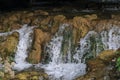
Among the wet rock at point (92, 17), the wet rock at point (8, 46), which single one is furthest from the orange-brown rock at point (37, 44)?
the wet rock at point (92, 17)

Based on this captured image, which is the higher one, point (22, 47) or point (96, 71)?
point (22, 47)

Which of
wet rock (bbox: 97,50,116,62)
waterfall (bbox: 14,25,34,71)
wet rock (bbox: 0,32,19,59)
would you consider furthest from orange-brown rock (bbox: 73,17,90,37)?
wet rock (bbox: 0,32,19,59)

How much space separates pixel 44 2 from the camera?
1681 cm

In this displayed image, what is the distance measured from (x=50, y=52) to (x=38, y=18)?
6.32 feet

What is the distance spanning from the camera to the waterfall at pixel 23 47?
10.9m

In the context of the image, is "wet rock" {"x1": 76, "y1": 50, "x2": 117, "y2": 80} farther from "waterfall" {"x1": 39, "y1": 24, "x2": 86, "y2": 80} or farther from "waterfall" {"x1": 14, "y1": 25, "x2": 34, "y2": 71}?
"waterfall" {"x1": 14, "y1": 25, "x2": 34, "y2": 71}

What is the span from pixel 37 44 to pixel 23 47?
0.57 m

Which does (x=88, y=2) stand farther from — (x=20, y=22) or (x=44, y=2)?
(x=20, y=22)

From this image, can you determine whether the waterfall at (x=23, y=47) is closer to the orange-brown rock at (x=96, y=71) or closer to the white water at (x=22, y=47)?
the white water at (x=22, y=47)

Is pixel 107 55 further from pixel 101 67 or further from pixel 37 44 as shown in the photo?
pixel 37 44

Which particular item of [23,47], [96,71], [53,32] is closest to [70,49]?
[53,32]

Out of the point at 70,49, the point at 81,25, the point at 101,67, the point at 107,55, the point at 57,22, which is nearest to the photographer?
the point at 101,67

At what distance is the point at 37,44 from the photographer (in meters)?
11.2

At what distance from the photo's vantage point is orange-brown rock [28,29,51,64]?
431 inches
